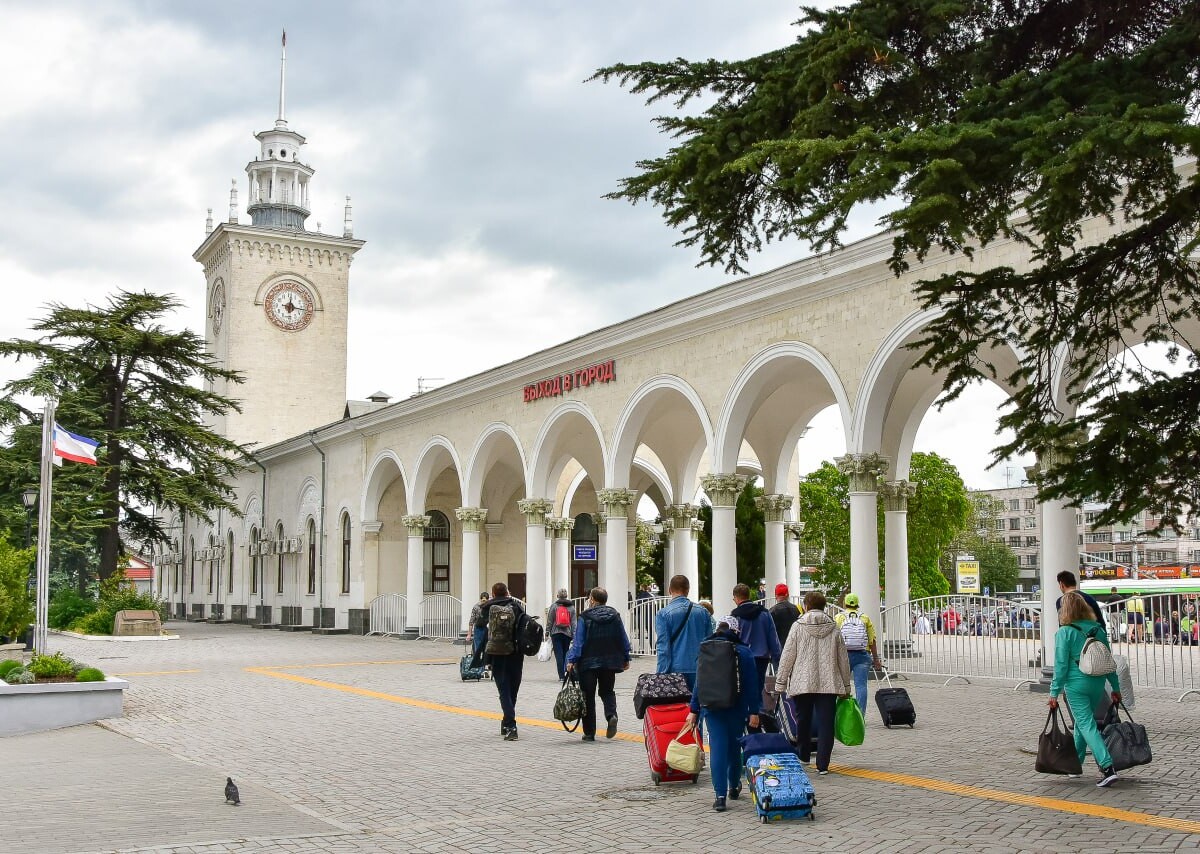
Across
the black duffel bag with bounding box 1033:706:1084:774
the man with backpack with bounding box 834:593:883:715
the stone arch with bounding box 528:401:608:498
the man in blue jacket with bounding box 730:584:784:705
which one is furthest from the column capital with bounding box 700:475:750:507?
the black duffel bag with bounding box 1033:706:1084:774

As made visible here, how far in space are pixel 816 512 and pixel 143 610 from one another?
32835 mm

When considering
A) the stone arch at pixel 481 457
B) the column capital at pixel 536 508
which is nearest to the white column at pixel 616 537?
the column capital at pixel 536 508

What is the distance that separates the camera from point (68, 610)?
3791 cm

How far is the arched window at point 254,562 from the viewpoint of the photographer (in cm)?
4731

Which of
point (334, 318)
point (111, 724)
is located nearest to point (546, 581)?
point (111, 724)

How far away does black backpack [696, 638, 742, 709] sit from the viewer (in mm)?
7988

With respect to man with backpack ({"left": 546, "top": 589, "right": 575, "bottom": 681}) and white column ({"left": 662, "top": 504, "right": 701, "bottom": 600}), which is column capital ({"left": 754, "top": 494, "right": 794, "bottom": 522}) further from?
man with backpack ({"left": 546, "top": 589, "right": 575, "bottom": 681})

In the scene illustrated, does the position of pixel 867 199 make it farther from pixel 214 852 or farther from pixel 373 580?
pixel 373 580

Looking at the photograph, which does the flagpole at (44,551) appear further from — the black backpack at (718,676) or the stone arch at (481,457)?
the stone arch at (481,457)

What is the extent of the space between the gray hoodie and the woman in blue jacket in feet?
2.42

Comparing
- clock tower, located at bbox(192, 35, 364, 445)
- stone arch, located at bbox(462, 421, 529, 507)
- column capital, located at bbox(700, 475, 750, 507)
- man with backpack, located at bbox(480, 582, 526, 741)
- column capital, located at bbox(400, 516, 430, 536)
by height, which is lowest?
man with backpack, located at bbox(480, 582, 526, 741)

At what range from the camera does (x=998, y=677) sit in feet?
55.5

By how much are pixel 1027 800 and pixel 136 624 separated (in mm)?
30617

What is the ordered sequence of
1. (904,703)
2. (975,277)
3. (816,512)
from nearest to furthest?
(975,277)
(904,703)
(816,512)
